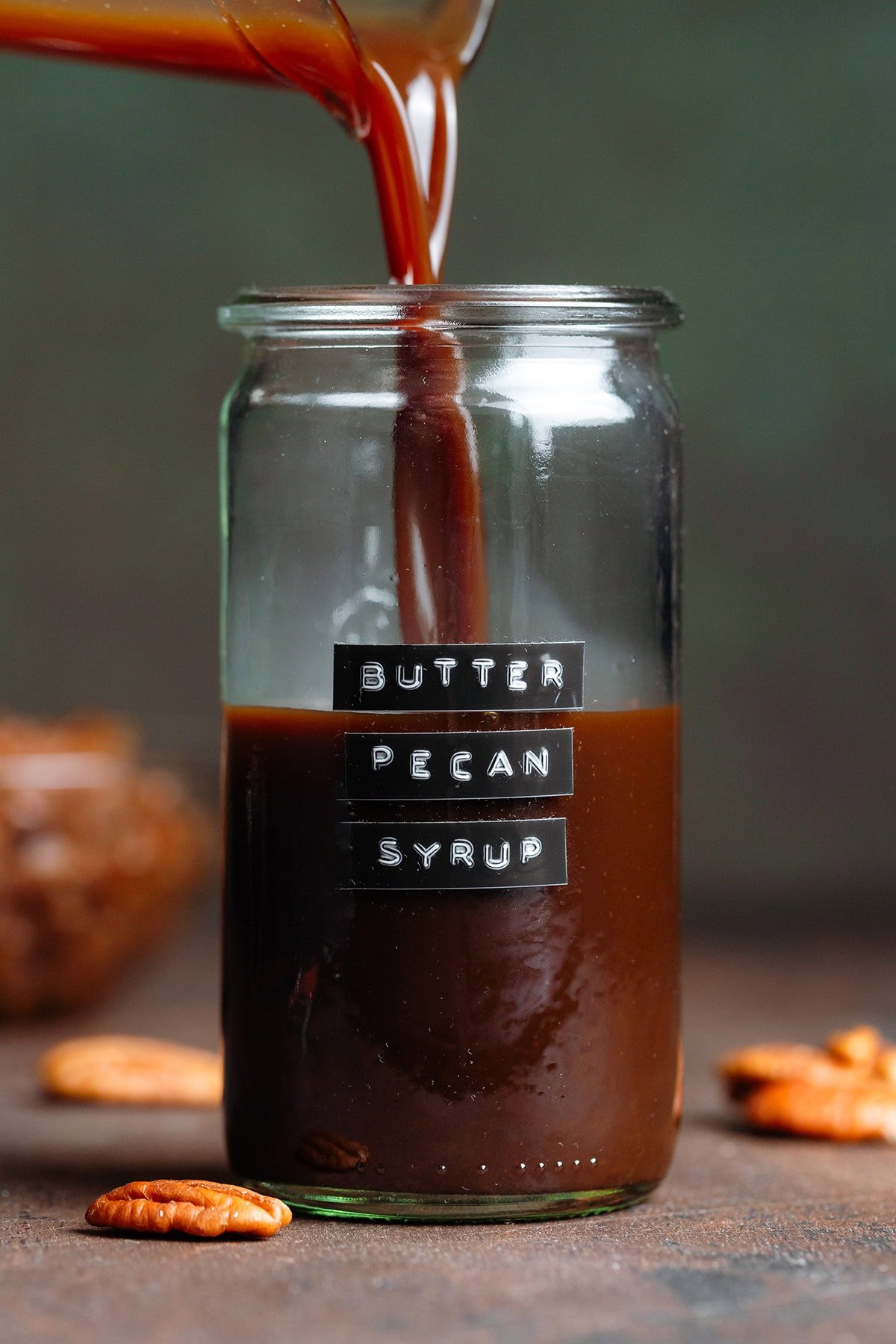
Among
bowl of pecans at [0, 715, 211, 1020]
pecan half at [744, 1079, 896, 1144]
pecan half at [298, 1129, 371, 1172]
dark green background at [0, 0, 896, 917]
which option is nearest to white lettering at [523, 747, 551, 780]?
pecan half at [298, 1129, 371, 1172]

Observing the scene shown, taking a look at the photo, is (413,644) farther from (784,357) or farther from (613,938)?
(784,357)

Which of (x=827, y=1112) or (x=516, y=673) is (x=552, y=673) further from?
(x=827, y=1112)

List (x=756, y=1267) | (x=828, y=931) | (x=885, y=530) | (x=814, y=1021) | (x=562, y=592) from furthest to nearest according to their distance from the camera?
(x=885, y=530) → (x=828, y=931) → (x=814, y=1021) → (x=562, y=592) → (x=756, y=1267)

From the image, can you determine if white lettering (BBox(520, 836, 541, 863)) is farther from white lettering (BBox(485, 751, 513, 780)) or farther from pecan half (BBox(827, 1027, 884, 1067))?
pecan half (BBox(827, 1027, 884, 1067))

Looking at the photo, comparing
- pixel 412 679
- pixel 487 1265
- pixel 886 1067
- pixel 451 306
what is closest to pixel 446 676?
pixel 412 679

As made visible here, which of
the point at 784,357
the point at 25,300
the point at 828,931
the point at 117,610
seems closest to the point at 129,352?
the point at 25,300

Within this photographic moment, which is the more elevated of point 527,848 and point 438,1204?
point 527,848

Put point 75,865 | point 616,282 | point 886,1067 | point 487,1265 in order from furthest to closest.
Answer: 1. point 616,282
2. point 75,865
3. point 886,1067
4. point 487,1265

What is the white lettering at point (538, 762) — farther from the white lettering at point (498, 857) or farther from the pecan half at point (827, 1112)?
the pecan half at point (827, 1112)
